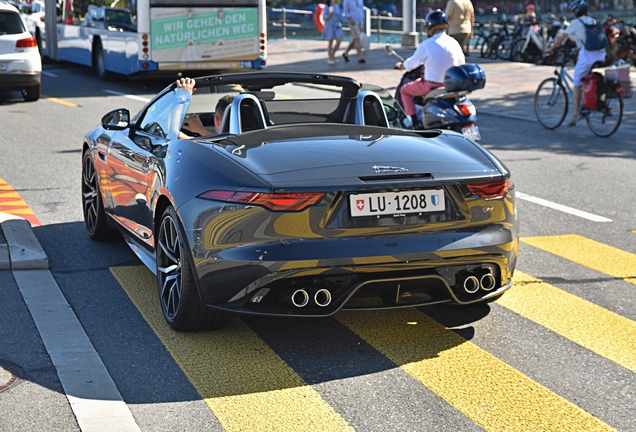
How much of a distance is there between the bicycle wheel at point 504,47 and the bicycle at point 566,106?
13.2 meters

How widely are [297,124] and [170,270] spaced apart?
1104mm

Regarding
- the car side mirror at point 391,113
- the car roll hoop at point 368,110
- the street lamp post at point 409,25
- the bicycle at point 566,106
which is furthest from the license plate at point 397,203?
→ the street lamp post at point 409,25

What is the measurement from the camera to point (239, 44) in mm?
21125

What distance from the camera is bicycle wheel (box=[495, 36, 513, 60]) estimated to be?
28.2 metres

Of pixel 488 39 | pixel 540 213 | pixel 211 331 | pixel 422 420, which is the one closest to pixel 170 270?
pixel 211 331

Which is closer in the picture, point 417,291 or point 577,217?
point 417,291

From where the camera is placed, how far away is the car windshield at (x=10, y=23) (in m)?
17.6

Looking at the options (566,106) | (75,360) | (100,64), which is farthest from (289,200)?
(100,64)

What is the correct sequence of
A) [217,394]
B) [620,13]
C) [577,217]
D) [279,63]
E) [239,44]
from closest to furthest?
[217,394]
[577,217]
[239,44]
[279,63]
[620,13]

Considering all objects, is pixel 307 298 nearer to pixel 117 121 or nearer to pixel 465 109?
pixel 117 121

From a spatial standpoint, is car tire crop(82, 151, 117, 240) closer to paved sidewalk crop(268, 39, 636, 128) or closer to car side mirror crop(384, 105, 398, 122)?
car side mirror crop(384, 105, 398, 122)

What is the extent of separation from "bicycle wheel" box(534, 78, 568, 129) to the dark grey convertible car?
31.4 ft

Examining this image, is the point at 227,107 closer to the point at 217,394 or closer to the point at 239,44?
the point at 217,394

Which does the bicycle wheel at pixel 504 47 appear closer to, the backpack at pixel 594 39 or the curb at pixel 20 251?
the backpack at pixel 594 39
